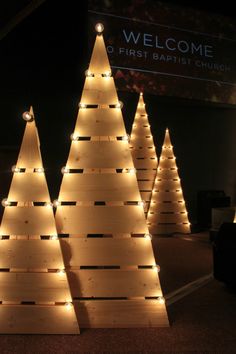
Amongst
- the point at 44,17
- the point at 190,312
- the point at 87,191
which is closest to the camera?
the point at 87,191

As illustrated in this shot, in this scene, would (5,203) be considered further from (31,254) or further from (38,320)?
(38,320)

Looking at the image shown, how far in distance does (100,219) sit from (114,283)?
0.50 meters

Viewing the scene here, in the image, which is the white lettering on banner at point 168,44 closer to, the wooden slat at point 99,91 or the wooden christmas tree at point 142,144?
the wooden christmas tree at point 142,144

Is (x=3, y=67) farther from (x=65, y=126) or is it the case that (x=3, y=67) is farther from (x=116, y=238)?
(x=116, y=238)

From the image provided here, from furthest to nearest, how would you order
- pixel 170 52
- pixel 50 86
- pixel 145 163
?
pixel 170 52 < pixel 145 163 < pixel 50 86

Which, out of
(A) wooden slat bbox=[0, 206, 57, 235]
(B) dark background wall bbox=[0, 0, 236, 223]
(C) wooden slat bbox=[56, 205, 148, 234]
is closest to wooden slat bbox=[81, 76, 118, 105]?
(C) wooden slat bbox=[56, 205, 148, 234]

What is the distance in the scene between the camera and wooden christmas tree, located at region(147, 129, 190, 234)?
827 centimetres

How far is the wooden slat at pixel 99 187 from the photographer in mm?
3316

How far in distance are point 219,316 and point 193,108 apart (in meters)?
7.20

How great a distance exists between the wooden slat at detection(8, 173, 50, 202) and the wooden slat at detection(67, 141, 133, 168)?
30cm

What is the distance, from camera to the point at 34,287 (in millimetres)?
3082

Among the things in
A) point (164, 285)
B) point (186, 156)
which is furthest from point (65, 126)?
point (164, 285)

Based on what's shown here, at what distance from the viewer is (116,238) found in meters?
3.28

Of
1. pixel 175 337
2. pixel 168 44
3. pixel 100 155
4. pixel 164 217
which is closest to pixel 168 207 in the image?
pixel 164 217
